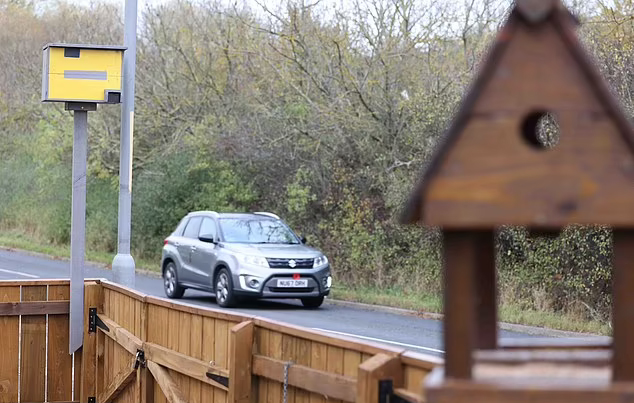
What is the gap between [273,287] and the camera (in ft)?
63.3

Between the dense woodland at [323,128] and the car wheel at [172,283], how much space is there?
452 cm

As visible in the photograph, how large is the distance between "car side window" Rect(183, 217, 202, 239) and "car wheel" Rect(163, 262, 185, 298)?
68 cm

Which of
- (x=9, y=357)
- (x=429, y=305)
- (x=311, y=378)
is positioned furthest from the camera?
(x=429, y=305)

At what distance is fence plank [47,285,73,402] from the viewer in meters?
10.4

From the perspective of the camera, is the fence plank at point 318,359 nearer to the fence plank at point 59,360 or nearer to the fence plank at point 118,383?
the fence plank at point 118,383

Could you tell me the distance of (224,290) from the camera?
19.5m

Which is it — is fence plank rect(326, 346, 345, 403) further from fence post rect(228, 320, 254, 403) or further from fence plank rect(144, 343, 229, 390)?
fence plank rect(144, 343, 229, 390)

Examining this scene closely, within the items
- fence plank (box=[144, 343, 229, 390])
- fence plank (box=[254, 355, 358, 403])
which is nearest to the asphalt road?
fence plank (box=[144, 343, 229, 390])

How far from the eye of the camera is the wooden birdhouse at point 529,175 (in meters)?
2.77

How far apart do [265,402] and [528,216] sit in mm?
3639

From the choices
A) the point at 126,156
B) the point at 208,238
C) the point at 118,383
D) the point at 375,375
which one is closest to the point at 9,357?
the point at 118,383

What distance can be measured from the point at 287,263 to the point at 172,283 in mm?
2992

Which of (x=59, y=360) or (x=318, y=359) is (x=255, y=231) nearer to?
(x=59, y=360)

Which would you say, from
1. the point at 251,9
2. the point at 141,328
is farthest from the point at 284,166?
the point at 141,328
